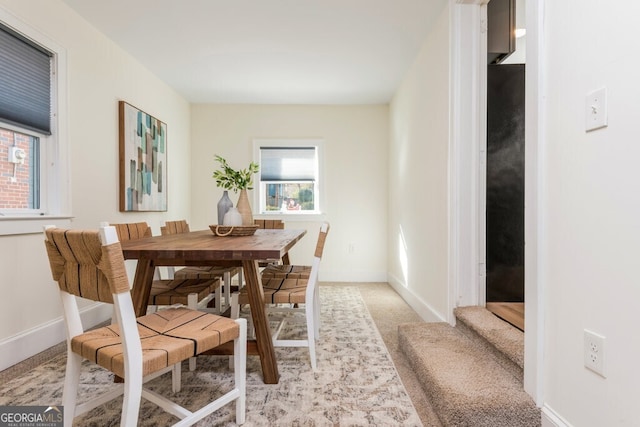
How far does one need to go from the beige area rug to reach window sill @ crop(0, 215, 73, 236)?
2.76 ft

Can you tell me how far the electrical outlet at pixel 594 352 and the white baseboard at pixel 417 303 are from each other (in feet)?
4.72

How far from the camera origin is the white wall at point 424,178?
2.62 meters

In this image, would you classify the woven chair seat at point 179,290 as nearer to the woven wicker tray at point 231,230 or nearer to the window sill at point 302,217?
Answer: the woven wicker tray at point 231,230

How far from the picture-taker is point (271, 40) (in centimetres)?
309

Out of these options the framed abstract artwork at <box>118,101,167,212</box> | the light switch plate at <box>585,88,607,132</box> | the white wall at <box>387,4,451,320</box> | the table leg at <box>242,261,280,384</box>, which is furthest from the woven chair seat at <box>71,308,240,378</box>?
the framed abstract artwork at <box>118,101,167,212</box>

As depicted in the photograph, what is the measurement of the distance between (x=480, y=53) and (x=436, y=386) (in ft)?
6.88

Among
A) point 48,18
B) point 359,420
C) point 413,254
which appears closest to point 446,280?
point 413,254

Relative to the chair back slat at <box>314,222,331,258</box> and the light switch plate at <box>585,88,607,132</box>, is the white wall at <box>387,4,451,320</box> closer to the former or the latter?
the chair back slat at <box>314,222,331,258</box>

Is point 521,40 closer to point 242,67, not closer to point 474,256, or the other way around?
point 474,256

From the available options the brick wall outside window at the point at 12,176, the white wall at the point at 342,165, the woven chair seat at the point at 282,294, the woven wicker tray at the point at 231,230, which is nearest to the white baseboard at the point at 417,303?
the white wall at the point at 342,165

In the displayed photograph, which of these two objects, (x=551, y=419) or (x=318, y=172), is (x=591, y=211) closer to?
(x=551, y=419)

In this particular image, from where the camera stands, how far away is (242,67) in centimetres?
366

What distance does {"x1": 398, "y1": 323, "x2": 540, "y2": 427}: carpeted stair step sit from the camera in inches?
54.7

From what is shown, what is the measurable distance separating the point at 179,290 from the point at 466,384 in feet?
5.53
